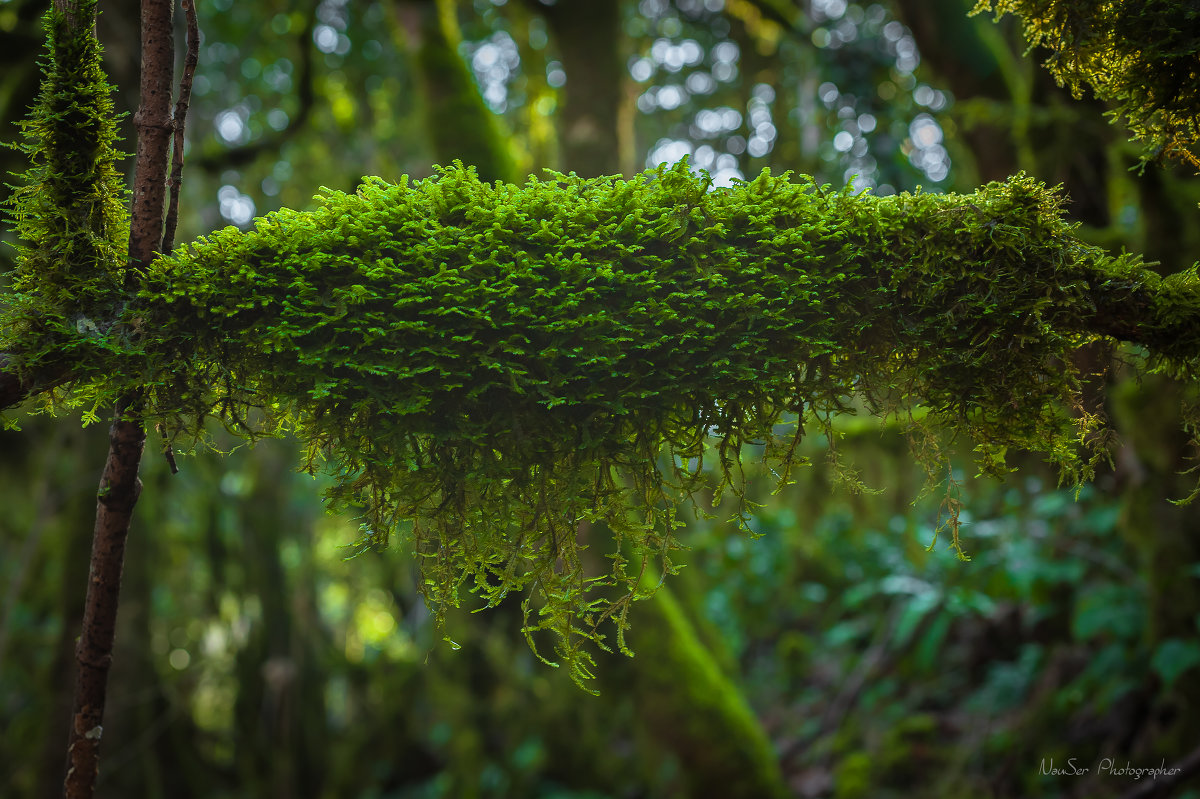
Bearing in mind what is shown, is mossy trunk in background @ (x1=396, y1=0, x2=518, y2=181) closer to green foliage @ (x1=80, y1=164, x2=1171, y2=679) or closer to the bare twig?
the bare twig

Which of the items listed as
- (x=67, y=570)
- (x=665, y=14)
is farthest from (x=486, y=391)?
(x=665, y=14)

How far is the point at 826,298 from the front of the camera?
166 centimetres

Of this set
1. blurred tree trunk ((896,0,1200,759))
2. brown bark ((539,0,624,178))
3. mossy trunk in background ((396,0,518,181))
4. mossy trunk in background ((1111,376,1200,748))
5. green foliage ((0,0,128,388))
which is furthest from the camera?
brown bark ((539,0,624,178))

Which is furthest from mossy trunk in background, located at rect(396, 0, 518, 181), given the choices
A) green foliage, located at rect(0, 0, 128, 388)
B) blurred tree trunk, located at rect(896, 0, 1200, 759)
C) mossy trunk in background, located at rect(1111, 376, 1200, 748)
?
mossy trunk in background, located at rect(1111, 376, 1200, 748)

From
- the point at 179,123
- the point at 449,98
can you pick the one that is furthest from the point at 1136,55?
the point at 449,98

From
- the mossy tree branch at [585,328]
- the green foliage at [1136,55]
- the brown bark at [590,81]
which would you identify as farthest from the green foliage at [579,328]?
the brown bark at [590,81]

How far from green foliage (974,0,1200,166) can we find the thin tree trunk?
1928mm

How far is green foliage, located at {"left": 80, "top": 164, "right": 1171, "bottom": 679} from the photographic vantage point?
5.20 feet

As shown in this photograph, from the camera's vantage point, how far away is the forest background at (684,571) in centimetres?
369

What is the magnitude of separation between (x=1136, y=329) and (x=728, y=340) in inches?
35.6

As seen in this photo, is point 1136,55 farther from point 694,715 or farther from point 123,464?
point 694,715

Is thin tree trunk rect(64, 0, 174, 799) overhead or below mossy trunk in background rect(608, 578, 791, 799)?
overhead

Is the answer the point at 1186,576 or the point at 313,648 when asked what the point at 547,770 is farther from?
the point at 1186,576

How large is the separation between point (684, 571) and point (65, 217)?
11.6ft
